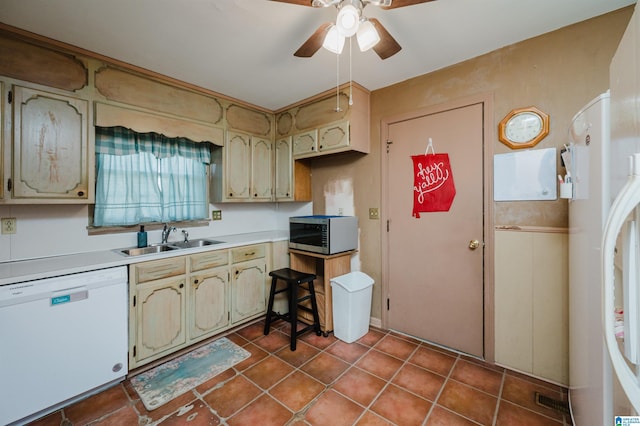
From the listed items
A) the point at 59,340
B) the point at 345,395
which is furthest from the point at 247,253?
the point at 345,395

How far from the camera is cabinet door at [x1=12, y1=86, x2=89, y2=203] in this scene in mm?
1706

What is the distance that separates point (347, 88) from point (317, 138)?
1.83 feet

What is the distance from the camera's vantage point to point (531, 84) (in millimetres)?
1883

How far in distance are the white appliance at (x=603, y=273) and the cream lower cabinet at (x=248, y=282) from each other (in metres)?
2.46

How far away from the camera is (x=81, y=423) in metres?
1.56

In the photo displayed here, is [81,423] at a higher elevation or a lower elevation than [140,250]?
lower

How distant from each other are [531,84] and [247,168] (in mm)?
2619

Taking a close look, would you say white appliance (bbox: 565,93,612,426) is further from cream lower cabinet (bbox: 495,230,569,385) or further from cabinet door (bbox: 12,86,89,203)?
cabinet door (bbox: 12,86,89,203)

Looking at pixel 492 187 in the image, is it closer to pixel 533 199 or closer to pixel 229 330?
pixel 533 199

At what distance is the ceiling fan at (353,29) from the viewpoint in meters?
1.22

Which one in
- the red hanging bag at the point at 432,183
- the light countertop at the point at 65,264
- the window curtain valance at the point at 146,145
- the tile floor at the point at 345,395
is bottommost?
the tile floor at the point at 345,395

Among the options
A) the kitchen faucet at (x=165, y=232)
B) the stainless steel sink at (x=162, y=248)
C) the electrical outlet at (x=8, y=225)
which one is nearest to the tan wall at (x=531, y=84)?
the stainless steel sink at (x=162, y=248)

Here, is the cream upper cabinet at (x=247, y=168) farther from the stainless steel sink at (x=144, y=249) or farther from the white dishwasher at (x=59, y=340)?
the white dishwasher at (x=59, y=340)

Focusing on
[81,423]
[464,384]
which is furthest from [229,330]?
[464,384]
